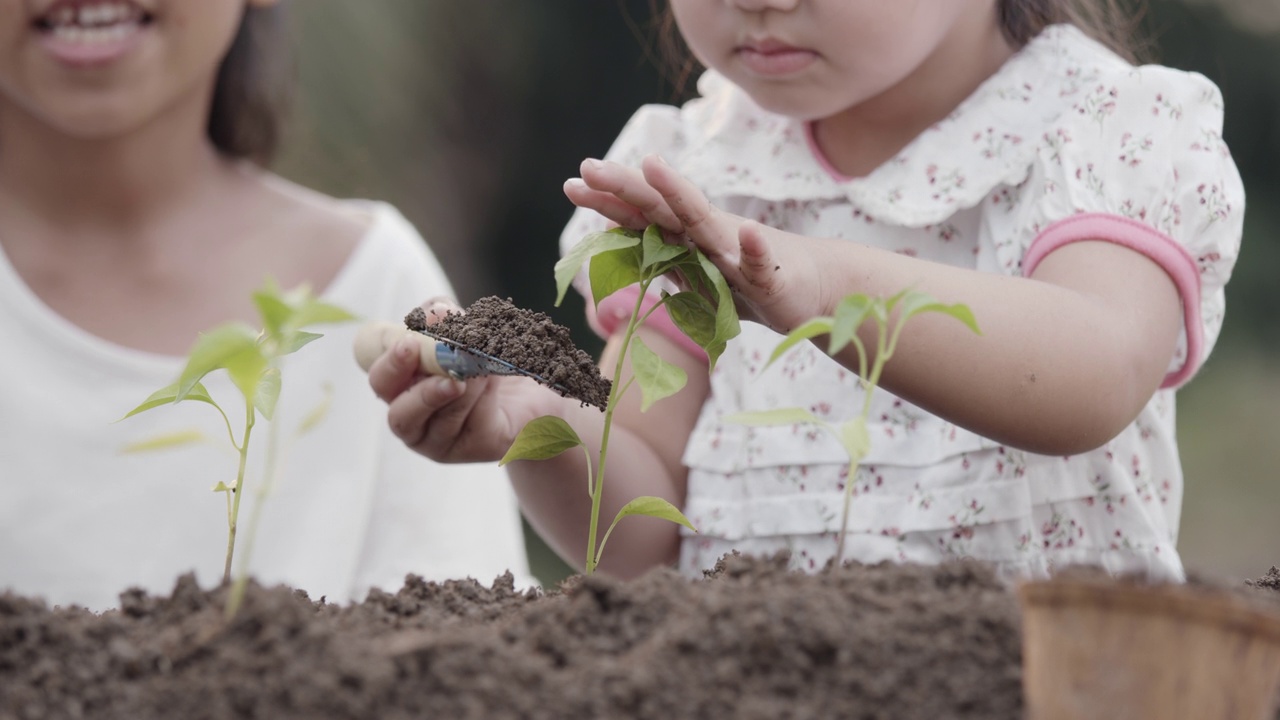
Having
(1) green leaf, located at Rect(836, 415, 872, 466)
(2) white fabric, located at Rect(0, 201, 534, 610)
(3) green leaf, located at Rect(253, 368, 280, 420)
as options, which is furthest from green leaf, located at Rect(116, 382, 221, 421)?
(2) white fabric, located at Rect(0, 201, 534, 610)

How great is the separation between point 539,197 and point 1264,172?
2.39m

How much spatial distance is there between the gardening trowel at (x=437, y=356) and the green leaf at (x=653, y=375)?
10 centimetres

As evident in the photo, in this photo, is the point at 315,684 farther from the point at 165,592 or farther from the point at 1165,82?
the point at 165,592

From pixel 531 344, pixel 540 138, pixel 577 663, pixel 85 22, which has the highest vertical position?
pixel 540 138

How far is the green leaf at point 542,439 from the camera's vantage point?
2.98 feet

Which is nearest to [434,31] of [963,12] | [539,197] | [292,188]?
[539,197]

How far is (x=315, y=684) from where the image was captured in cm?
57

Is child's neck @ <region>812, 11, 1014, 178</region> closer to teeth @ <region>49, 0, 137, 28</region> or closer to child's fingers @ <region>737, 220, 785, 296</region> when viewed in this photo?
child's fingers @ <region>737, 220, 785, 296</region>

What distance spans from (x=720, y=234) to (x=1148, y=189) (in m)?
0.54

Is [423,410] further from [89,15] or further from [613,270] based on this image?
[89,15]

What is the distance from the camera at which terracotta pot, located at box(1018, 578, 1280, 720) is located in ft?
1.78

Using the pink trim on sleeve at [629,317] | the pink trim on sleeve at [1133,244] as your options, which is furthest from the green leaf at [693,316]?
the pink trim on sleeve at [629,317]

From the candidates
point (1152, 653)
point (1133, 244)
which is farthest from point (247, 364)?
point (1133, 244)

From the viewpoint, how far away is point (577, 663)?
2.08ft
